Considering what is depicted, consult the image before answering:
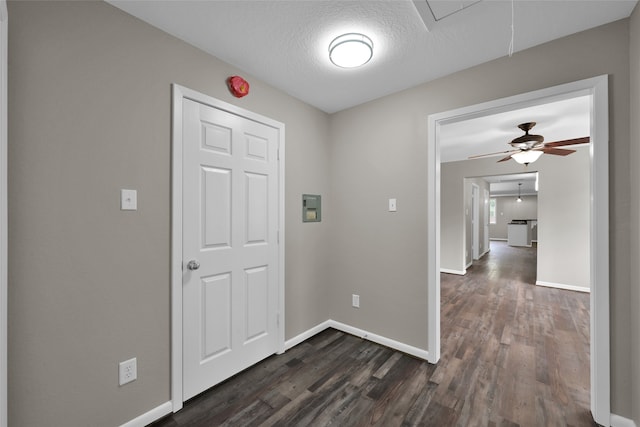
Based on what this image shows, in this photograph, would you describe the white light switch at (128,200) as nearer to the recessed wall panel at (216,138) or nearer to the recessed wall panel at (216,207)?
the recessed wall panel at (216,207)

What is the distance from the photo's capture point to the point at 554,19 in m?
1.57

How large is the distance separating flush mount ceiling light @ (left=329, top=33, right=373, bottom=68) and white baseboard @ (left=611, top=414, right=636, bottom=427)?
266 centimetres

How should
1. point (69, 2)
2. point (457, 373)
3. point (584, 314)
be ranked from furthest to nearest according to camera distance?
1. point (584, 314)
2. point (457, 373)
3. point (69, 2)

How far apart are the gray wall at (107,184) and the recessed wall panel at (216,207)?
0.86ft

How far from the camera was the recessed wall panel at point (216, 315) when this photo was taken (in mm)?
1902

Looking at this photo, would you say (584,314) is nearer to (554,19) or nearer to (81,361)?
(554,19)

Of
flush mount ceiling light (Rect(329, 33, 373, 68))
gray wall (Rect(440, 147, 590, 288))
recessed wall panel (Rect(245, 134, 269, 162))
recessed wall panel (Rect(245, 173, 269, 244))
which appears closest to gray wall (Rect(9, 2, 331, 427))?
recessed wall panel (Rect(245, 134, 269, 162))

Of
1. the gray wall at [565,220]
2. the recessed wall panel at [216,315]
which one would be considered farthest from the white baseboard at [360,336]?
the gray wall at [565,220]

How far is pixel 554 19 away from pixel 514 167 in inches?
170

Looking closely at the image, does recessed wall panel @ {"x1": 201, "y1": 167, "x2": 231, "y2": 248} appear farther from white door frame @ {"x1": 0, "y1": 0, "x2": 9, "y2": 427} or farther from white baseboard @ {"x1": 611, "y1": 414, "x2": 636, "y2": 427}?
white baseboard @ {"x1": 611, "y1": 414, "x2": 636, "y2": 427}

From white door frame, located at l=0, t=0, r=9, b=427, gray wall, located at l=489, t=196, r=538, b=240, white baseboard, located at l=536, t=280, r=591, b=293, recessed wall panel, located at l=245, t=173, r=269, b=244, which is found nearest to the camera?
white door frame, located at l=0, t=0, r=9, b=427

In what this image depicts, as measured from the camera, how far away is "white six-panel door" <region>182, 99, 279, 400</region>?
5.95 ft

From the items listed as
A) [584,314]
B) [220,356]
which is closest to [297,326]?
[220,356]

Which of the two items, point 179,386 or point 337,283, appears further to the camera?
point 337,283
